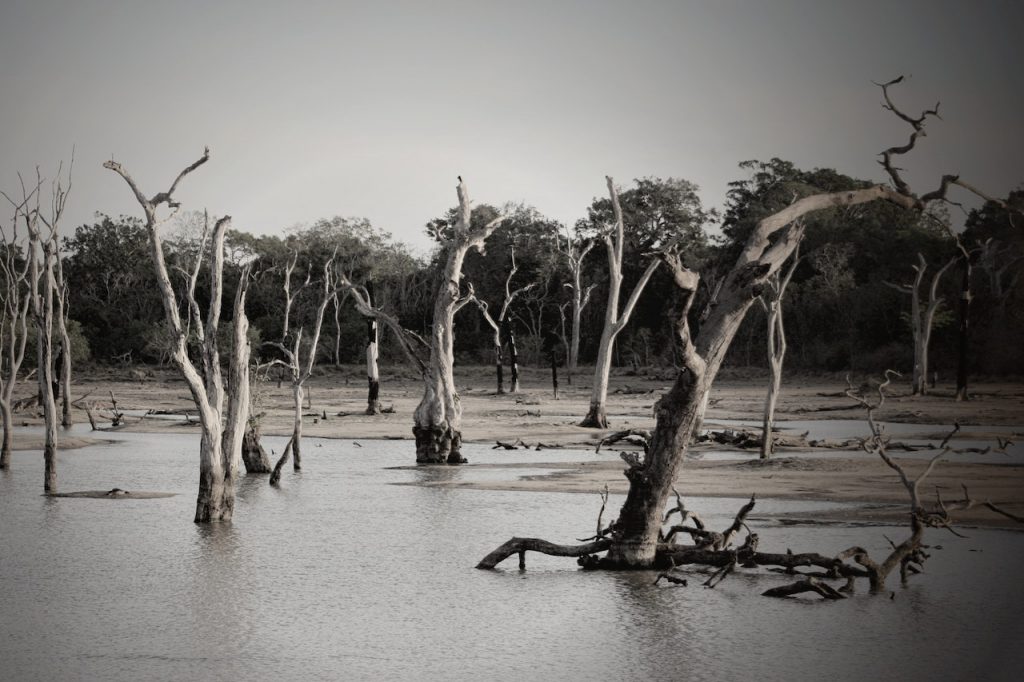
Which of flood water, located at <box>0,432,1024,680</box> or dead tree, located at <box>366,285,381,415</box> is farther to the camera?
dead tree, located at <box>366,285,381,415</box>

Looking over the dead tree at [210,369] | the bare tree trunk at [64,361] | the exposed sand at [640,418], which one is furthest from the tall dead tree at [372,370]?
the dead tree at [210,369]

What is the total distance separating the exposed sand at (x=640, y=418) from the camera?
21578 millimetres

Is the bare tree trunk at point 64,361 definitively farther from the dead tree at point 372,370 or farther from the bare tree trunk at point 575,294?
the bare tree trunk at point 575,294

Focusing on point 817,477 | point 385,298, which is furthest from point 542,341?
point 817,477

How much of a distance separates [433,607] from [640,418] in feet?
90.2

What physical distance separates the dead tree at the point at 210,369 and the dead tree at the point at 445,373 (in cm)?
815

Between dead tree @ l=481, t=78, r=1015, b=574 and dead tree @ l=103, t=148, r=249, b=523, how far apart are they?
257 inches

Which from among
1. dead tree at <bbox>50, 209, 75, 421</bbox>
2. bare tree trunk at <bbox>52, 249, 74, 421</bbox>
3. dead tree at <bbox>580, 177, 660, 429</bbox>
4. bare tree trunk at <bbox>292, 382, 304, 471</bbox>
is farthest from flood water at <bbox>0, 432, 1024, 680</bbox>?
dead tree at <bbox>580, 177, 660, 429</bbox>

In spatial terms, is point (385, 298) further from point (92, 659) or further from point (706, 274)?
point (92, 659)

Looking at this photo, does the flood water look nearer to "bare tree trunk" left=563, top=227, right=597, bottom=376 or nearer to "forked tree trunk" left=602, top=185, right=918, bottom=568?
"forked tree trunk" left=602, top=185, right=918, bottom=568

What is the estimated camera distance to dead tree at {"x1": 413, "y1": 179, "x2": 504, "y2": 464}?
26156 millimetres

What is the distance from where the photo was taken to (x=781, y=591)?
13.3 meters

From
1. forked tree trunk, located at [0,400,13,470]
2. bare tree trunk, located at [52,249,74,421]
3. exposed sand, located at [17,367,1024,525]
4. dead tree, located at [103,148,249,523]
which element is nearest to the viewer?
dead tree, located at [103,148,249,523]

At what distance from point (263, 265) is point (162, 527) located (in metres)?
58.8
